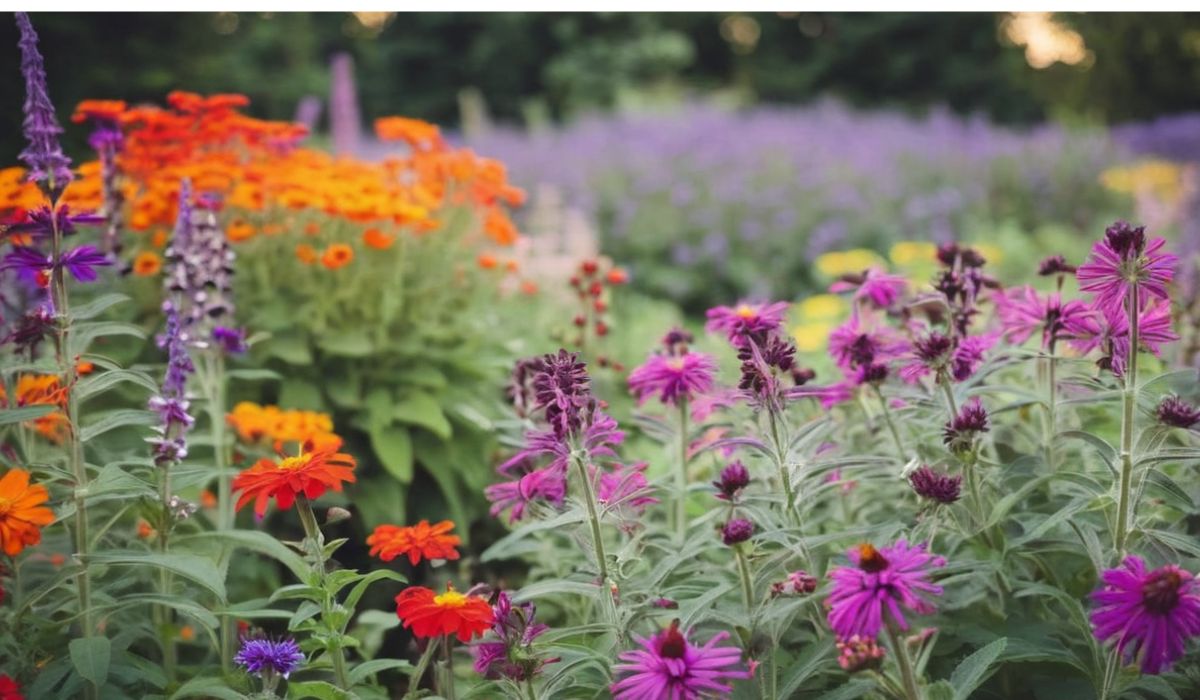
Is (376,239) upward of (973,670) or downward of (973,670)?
upward

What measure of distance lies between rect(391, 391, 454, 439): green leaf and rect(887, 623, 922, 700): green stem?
1.45 meters

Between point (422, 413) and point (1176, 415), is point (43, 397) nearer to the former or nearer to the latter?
point (422, 413)

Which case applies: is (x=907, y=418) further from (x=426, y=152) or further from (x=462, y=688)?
(x=426, y=152)

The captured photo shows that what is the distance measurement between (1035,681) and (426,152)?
2122 millimetres

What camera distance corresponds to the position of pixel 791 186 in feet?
21.1

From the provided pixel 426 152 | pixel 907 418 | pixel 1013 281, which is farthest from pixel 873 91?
pixel 907 418

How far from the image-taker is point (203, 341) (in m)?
2.01

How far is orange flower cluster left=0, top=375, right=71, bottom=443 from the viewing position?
5.19 ft

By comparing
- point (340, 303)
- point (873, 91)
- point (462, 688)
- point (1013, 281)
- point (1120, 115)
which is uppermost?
point (873, 91)

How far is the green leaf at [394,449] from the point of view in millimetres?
2389

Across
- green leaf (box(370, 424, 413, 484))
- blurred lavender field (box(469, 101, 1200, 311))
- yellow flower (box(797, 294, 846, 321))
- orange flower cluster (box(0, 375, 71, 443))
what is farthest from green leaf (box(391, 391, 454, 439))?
blurred lavender field (box(469, 101, 1200, 311))

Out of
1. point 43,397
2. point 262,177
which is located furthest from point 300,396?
point 43,397

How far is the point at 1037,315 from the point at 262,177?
1790mm

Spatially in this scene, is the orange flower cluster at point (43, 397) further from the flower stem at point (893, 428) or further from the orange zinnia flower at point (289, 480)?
the flower stem at point (893, 428)
